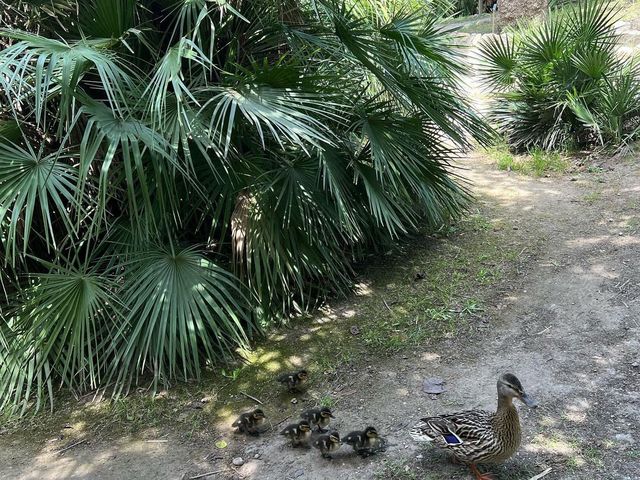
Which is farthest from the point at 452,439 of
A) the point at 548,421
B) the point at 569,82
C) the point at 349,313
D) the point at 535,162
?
the point at 569,82

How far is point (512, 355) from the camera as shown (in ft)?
14.4

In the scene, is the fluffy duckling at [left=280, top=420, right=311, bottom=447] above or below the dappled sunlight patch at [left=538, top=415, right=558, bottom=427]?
above

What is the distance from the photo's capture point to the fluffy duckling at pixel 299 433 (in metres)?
3.70

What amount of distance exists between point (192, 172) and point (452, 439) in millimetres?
2451

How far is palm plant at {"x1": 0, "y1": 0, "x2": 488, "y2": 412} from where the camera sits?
13.0 feet

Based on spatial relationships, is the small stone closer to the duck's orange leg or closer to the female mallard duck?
the female mallard duck

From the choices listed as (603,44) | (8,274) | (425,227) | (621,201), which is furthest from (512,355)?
(603,44)

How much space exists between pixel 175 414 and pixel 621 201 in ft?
16.1

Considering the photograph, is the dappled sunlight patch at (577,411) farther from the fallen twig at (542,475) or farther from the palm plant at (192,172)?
the palm plant at (192,172)

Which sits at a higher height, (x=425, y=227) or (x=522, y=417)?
(x=425, y=227)

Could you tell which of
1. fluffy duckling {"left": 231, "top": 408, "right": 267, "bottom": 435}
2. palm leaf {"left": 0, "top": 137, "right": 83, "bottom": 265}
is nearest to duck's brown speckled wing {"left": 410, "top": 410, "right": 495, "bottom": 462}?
fluffy duckling {"left": 231, "top": 408, "right": 267, "bottom": 435}

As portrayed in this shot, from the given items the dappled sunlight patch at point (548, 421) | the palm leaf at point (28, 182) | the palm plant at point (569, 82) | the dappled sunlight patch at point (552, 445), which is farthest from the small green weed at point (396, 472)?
the palm plant at point (569, 82)

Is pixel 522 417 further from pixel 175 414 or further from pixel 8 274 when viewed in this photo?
pixel 8 274

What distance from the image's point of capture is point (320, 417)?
3789 millimetres
